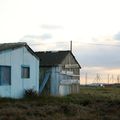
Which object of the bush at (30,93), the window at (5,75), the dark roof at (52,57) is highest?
the dark roof at (52,57)

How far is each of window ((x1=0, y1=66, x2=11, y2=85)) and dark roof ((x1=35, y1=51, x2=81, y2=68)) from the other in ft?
26.5

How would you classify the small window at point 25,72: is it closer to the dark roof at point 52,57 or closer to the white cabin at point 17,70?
the white cabin at point 17,70

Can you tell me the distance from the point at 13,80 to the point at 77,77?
497 inches

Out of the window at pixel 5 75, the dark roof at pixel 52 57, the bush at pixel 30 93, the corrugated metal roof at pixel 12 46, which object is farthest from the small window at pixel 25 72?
the dark roof at pixel 52 57

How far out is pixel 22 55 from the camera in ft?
97.8

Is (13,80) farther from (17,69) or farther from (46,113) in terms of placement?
(46,113)

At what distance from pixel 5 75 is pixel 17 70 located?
1.45m

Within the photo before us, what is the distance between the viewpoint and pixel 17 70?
29062mm

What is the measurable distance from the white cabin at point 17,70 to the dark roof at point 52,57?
4.39m

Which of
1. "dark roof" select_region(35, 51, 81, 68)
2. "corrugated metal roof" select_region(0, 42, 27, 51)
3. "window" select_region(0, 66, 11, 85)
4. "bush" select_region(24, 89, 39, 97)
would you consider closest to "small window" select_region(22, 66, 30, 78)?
"bush" select_region(24, 89, 39, 97)

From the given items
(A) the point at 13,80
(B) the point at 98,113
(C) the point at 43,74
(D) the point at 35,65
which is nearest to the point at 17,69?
(A) the point at 13,80

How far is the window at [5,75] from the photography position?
27.3 m

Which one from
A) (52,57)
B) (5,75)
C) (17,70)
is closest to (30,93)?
(17,70)

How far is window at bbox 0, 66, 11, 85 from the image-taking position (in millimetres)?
27300
